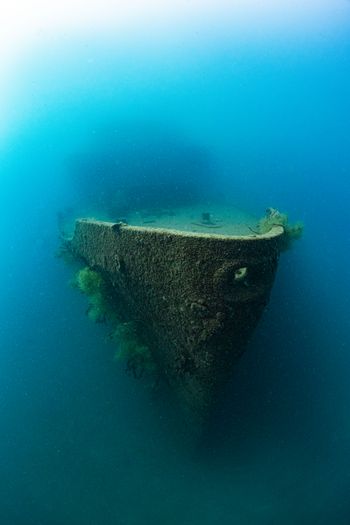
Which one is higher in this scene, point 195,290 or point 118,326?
point 195,290

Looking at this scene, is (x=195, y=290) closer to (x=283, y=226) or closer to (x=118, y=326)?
(x=283, y=226)

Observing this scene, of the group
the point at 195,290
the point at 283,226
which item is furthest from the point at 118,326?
the point at 283,226

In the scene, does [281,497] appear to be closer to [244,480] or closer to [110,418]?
[244,480]

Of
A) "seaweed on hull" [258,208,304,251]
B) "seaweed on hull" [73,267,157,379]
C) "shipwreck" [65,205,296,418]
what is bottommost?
"seaweed on hull" [73,267,157,379]

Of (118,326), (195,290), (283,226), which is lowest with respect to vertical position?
(118,326)

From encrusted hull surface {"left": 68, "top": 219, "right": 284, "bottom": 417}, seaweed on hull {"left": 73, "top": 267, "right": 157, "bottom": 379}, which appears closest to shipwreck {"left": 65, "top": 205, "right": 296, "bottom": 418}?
encrusted hull surface {"left": 68, "top": 219, "right": 284, "bottom": 417}

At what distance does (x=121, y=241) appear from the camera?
445 centimetres

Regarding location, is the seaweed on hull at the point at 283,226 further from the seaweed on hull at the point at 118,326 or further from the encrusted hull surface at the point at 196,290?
the seaweed on hull at the point at 118,326

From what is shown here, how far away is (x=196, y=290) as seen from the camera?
382cm

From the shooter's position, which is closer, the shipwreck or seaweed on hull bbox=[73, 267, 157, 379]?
the shipwreck

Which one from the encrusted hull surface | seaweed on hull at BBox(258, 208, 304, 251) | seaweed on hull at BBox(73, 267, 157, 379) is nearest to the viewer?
the encrusted hull surface

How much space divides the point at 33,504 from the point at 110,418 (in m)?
2.33

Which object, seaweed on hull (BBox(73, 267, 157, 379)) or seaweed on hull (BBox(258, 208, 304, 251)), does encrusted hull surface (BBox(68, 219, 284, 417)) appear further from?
seaweed on hull (BBox(258, 208, 304, 251))

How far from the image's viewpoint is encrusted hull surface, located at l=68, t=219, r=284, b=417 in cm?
361
